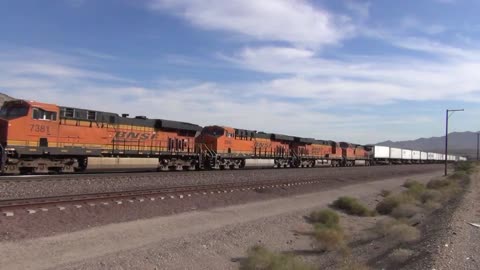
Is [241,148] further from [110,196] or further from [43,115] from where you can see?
[110,196]

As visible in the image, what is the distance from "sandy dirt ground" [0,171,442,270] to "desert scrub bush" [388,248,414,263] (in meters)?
2.31

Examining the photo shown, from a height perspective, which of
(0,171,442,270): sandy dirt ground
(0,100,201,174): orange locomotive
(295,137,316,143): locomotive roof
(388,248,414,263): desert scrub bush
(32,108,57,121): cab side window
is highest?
(295,137,316,143): locomotive roof

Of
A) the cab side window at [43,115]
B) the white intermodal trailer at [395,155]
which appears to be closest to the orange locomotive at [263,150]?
the cab side window at [43,115]

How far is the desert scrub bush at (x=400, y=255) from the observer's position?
9.28 meters

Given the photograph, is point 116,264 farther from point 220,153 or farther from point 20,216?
point 220,153

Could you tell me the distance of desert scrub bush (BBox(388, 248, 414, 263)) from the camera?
928 cm

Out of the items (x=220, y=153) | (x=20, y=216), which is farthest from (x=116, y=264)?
(x=220, y=153)

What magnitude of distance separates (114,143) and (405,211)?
16555 mm

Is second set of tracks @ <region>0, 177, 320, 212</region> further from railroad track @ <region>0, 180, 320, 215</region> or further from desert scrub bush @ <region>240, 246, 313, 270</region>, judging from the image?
desert scrub bush @ <region>240, 246, 313, 270</region>

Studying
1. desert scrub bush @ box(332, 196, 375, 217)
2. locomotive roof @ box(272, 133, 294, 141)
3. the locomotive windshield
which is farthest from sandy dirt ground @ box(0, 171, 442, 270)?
locomotive roof @ box(272, 133, 294, 141)

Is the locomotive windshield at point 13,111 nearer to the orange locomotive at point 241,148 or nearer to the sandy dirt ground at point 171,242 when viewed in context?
the sandy dirt ground at point 171,242

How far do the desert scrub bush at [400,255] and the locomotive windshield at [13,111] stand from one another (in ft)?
59.9

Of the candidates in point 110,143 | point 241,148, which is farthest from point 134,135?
point 241,148

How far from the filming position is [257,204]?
19531 millimetres
